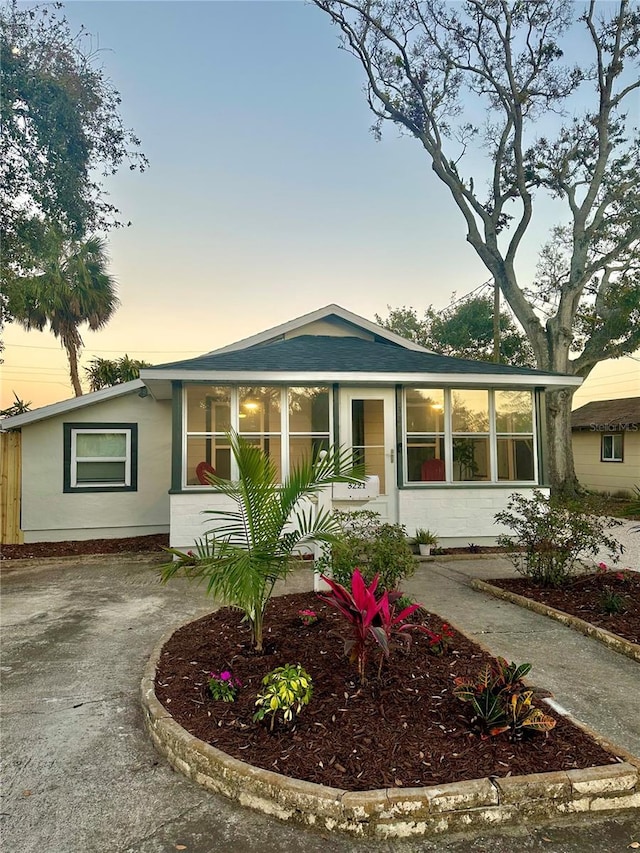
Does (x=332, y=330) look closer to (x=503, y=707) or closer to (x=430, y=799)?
(x=503, y=707)

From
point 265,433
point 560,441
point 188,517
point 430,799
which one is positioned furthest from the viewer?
point 560,441

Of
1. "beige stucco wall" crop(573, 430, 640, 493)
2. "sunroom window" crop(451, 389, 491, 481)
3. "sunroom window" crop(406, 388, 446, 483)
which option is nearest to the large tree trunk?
"beige stucco wall" crop(573, 430, 640, 493)

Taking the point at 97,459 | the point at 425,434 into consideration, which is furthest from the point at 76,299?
the point at 425,434

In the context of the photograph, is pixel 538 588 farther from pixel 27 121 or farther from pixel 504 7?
pixel 504 7

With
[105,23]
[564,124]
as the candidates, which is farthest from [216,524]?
[564,124]

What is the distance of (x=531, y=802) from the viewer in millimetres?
2109

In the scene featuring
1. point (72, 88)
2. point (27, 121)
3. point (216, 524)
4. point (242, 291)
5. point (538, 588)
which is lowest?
point (538, 588)

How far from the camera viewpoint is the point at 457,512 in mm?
8094

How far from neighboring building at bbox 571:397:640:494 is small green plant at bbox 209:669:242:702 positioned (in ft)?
53.3

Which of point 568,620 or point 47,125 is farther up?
point 47,125

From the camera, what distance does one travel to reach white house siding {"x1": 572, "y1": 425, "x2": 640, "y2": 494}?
1611cm

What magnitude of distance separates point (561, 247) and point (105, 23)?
1684 cm

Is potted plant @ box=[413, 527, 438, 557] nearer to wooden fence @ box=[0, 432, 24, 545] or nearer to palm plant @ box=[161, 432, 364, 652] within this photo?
palm plant @ box=[161, 432, 364, 652]

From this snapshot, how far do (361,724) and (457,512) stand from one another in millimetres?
5902
